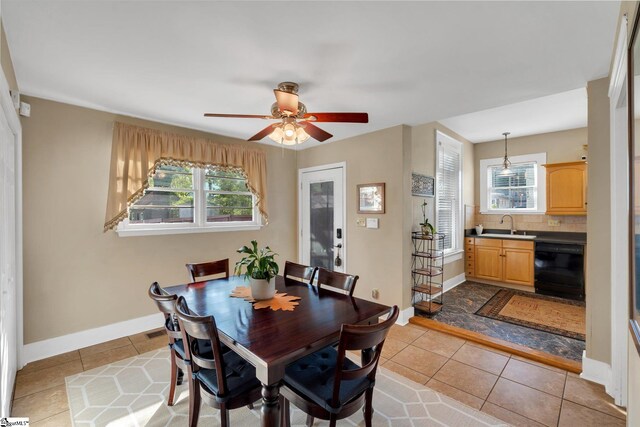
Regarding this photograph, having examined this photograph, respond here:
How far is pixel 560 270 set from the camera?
4527 millimetres

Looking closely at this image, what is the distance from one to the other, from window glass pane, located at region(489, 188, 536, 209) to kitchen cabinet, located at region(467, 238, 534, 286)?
876 millimetres

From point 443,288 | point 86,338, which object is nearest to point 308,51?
point 86,338

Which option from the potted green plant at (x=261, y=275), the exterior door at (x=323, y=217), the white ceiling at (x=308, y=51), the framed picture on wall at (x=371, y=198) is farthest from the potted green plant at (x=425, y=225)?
the potted green plant at (x=261, y=275)

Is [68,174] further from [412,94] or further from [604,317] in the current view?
[604,317]

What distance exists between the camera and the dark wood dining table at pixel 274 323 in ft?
4.47

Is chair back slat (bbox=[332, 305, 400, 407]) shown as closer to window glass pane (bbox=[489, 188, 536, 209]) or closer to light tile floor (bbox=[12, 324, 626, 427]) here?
light tile floor (bbox=[12, 324, 626, 427])

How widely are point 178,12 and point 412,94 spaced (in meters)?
1.97

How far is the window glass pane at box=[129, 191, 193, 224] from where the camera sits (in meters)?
3.38

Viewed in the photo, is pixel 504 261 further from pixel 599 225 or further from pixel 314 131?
pixel 314 131

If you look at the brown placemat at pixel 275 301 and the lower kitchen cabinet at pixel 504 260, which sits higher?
the brown placemat at pixel 275 301

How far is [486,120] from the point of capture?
4266mm

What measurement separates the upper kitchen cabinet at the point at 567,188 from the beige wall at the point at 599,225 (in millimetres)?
2935

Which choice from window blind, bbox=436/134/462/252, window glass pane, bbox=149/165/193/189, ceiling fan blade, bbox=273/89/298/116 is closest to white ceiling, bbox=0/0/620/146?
ceiling fan blade, bbox=273/89/298/116

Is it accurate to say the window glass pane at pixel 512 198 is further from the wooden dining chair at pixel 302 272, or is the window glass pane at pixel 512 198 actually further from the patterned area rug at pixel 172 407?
the wooden dining chair at pixel 302 272
